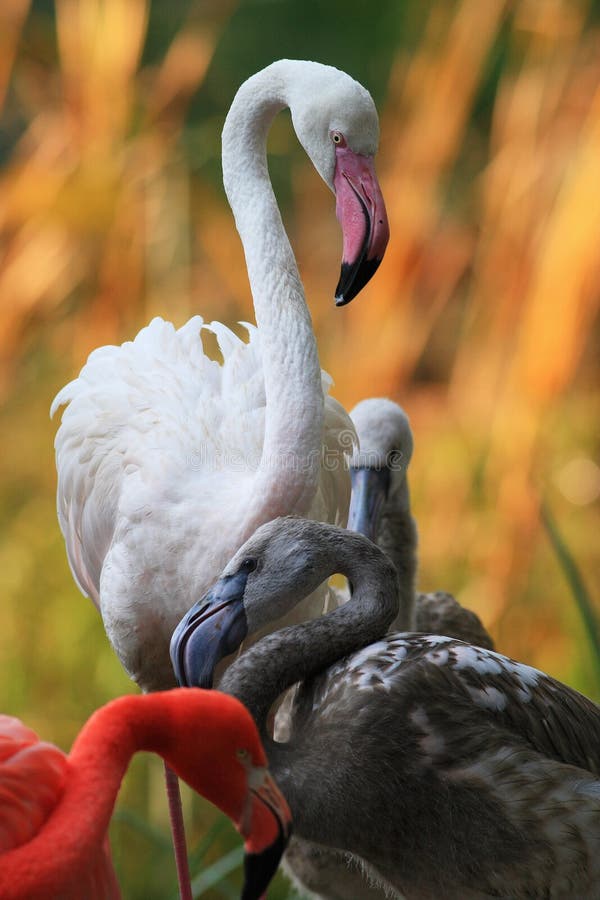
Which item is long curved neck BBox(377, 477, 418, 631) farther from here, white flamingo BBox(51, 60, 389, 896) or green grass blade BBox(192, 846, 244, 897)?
green grass blade BBox(192, 846, 244, 897)

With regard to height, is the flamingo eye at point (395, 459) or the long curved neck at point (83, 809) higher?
the flamingo eye at point (395, 459)

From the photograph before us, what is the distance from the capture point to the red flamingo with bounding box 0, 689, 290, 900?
1.84 meters

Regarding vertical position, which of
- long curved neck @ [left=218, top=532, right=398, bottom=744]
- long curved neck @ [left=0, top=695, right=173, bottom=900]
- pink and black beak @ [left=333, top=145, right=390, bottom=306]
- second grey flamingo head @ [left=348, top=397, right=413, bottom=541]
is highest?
pink and black beak @ [left=333, top=145, right=390, bottom=306]

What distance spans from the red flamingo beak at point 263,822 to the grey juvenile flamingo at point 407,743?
0.58 ft

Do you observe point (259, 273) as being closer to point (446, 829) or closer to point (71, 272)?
point (446, 829)

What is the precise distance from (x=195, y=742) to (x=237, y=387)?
121 cm

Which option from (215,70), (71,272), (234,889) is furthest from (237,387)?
(215,70)

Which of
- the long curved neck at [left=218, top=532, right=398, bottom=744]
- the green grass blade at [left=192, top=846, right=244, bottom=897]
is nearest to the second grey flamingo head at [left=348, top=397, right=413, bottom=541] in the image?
the long curved neck at [left=218, top=532, right=398, bottom=744]

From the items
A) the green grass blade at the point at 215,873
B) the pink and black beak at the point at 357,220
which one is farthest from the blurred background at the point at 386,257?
the pink and black beak at the point at 357,220

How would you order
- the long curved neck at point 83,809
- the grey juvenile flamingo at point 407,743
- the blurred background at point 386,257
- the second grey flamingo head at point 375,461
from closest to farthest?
the long curved neck at point 83,809
the grey juvenile flamingo at point 407,743
the second grey flamingo head at point 375,461
the blurred background at point 386,257

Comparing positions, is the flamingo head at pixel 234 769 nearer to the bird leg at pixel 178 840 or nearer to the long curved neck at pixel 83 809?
the long curved neck at pixel 83 809

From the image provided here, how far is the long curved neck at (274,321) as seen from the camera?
2588 millimetres

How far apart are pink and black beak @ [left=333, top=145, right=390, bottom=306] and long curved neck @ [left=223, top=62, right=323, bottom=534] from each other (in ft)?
0.60

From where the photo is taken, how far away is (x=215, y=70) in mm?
6414
